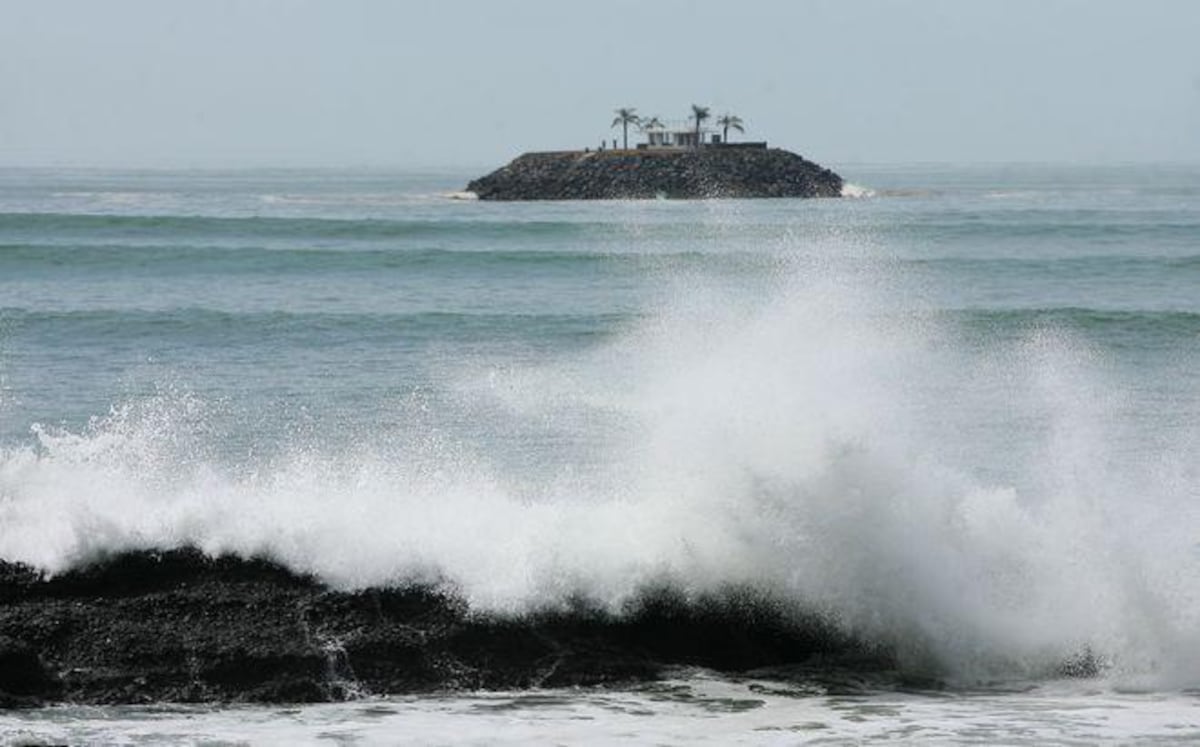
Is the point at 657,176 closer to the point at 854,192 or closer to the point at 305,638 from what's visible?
the point at 854,192

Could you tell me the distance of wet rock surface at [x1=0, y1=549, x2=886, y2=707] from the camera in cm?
938

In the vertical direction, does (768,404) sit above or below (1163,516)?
above

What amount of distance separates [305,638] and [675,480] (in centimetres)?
273

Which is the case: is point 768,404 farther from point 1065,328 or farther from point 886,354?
point 1065,328

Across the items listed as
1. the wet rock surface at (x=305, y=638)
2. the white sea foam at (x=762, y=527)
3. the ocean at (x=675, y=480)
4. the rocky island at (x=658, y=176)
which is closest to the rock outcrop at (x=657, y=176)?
the rocky island at (x=658, y=176)

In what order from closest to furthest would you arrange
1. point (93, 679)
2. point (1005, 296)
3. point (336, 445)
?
point (93, 679)
point (336, 445)
point (1005, 296)

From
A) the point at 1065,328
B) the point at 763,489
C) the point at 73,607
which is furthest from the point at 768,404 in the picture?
the point at 1065,328

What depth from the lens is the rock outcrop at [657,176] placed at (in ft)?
286

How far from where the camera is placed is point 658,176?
8950 centimetres

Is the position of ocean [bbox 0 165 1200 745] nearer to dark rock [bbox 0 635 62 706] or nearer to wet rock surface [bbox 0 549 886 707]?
wet rock surface [bbox 0 549 886 707]

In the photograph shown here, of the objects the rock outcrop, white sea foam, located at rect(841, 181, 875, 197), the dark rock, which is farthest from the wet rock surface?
white sea foam, located at rect(841, 181, 875, 197)

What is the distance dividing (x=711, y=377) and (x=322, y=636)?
16.3 feet

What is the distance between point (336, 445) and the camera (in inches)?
642

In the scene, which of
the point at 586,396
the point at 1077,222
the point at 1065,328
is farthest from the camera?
the point at 1077,222
